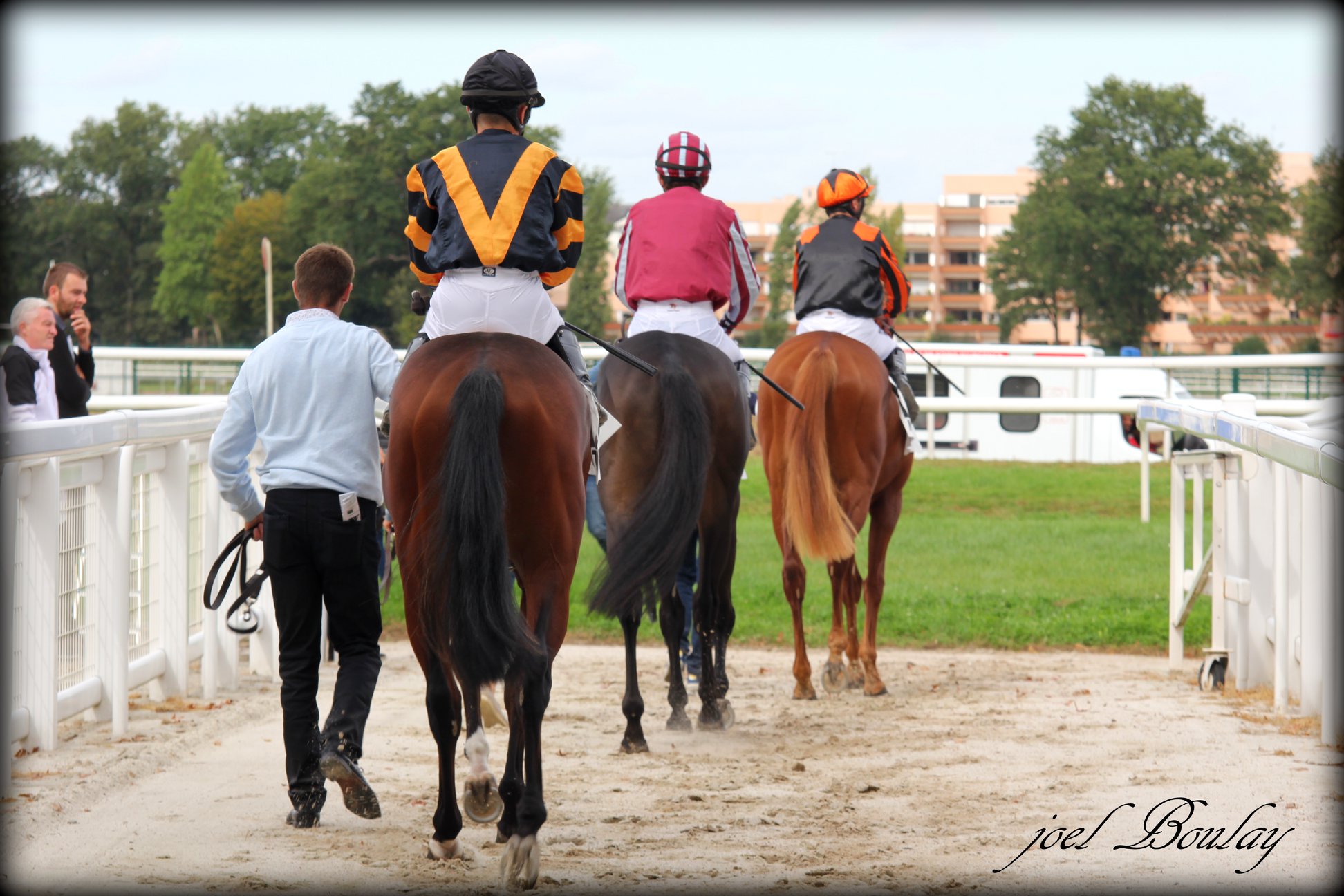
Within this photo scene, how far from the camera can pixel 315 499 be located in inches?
184

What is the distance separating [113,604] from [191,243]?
71932 millimetres

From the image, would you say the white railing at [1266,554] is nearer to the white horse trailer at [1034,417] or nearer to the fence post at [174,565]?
the fence post at [174,565]

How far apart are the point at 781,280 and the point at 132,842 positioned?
201ft

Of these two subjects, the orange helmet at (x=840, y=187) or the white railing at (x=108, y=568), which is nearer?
the white railing at (x=108, y=568)

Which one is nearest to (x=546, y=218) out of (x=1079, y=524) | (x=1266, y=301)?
(x=1079, y=524)

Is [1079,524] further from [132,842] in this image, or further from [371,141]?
[371,141]

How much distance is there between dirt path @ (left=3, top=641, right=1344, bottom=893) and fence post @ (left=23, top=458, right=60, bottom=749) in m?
0.17

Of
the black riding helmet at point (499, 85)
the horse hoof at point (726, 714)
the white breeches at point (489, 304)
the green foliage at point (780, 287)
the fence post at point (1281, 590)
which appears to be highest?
the green foliage at point (780, 287)

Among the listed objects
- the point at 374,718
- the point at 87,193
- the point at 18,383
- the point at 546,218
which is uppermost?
the point at 87,193

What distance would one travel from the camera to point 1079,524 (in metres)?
12.9

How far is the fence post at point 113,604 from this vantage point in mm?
5980

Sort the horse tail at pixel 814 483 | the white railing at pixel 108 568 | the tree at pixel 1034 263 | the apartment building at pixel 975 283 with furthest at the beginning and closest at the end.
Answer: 1. the apartment building at pixel 975 283
2. the tree at pixel 1034 263
3. the horse tail at pixel 814 483
4. the white railing at pixel 108 568

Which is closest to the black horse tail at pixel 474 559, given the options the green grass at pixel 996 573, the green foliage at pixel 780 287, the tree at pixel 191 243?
the green grass at pixel 996 573
